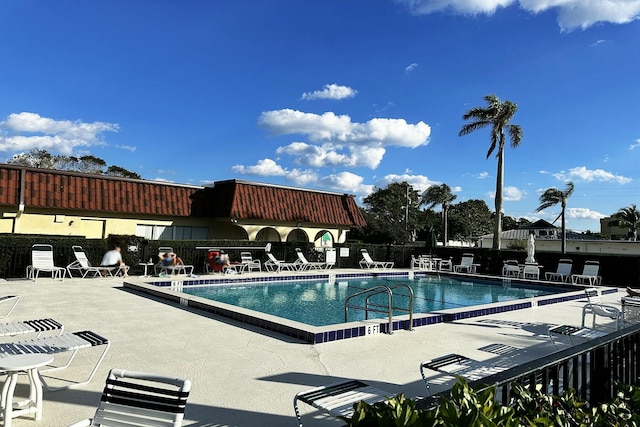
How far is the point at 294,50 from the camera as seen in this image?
18.5 meters

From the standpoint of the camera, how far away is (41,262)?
41.9 ft

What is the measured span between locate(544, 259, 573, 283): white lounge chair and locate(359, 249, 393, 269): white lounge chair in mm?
6911

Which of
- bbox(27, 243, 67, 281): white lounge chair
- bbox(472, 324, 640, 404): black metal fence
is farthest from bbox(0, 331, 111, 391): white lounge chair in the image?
bbox(27, 243, 67, 281): white lounge chair

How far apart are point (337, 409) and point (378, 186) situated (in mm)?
50632

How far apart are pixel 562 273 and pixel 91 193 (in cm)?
1982

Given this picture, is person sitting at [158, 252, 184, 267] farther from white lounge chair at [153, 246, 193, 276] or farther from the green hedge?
the green hedge

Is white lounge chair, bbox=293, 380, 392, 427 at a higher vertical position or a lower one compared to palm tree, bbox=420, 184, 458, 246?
lower

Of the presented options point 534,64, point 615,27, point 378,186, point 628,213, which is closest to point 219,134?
Result: point 534,64

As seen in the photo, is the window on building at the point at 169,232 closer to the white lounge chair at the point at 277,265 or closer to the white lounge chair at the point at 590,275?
the white lounge chair at the point at 277,265

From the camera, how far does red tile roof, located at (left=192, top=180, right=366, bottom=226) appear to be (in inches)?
827

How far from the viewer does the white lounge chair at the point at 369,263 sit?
2045 centimetres

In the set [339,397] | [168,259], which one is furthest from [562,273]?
[339,397]

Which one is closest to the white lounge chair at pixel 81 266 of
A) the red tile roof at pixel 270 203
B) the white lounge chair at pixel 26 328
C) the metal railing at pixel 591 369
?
the red tile roof at pixel 270 203

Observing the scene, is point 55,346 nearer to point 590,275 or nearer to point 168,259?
point 168,259
